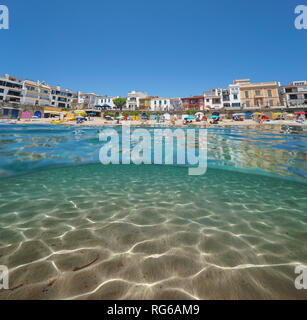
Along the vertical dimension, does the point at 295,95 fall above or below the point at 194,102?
above

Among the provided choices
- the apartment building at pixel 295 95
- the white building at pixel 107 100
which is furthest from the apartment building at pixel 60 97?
the apartment building at pixel 295 95

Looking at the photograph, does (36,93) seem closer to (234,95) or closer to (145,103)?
(145,103)

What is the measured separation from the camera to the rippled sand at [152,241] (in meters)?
1.89

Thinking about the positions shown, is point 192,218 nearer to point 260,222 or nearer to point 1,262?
point 260,222

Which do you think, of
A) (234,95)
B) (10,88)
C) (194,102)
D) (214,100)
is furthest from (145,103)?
(10,88)

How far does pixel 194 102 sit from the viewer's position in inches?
2625

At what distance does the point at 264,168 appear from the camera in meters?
7.21

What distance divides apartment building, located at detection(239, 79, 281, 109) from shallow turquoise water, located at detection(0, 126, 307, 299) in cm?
6436

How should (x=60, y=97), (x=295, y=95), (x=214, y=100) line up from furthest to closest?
(x=60, y=97)
(x=214, y=100)
(x=295, y=95)

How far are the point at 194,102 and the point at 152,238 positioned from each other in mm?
70520

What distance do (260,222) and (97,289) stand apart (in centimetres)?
324

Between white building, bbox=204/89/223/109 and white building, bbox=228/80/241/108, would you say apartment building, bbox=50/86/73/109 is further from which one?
white building, bbox=228/80/241/108

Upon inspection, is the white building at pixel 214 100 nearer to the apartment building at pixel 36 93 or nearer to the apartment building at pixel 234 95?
the apartment building at pixel 234 95
